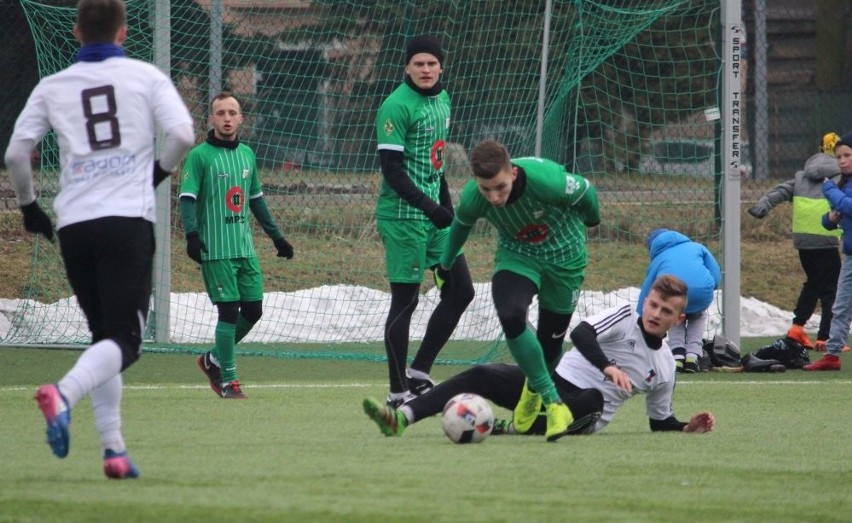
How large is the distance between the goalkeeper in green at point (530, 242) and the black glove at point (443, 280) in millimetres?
575

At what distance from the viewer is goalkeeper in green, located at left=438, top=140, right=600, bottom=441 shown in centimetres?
671

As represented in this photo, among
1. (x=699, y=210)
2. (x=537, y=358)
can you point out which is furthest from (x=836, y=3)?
(x=537, y=358)

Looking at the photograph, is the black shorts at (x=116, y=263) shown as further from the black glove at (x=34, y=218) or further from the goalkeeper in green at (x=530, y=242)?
the goalkeeper in green at (x=530, y=242)

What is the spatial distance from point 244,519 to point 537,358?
2592 millimetres

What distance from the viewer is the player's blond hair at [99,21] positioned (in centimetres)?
547

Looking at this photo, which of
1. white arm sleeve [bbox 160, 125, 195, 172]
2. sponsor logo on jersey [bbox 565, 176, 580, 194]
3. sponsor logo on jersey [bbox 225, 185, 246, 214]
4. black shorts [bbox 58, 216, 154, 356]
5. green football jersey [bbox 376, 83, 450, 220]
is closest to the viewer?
black shorts [bbox 58, 216, 154, 356]

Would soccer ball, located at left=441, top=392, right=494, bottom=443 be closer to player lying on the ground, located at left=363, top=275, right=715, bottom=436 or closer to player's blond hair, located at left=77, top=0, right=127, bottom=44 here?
player lying on the ground, located at left=363, top=275, right=715, bottom=436

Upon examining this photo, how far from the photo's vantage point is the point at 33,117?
5449 mm

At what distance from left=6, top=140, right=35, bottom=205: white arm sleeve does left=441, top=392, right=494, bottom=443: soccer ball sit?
6.92 feet

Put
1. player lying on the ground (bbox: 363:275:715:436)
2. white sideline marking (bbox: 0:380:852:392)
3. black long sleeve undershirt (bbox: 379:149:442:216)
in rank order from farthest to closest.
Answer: white sideline marking (bbox: 0:380:852:392), black long sleeve undershirt (bbox: 379:149:442:216), player lying on the ground (bbox: 363:275:715:436)

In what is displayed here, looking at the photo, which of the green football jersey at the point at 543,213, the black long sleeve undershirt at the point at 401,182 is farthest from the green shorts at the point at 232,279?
the green football jersey at the point at 543,213

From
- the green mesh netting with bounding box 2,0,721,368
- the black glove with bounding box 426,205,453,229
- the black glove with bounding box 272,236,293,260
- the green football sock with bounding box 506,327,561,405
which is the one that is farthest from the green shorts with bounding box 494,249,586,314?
the green mesh netting with bounding box 2,0,721,368

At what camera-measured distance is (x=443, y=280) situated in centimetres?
799

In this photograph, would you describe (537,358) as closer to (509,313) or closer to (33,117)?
(509,313)
